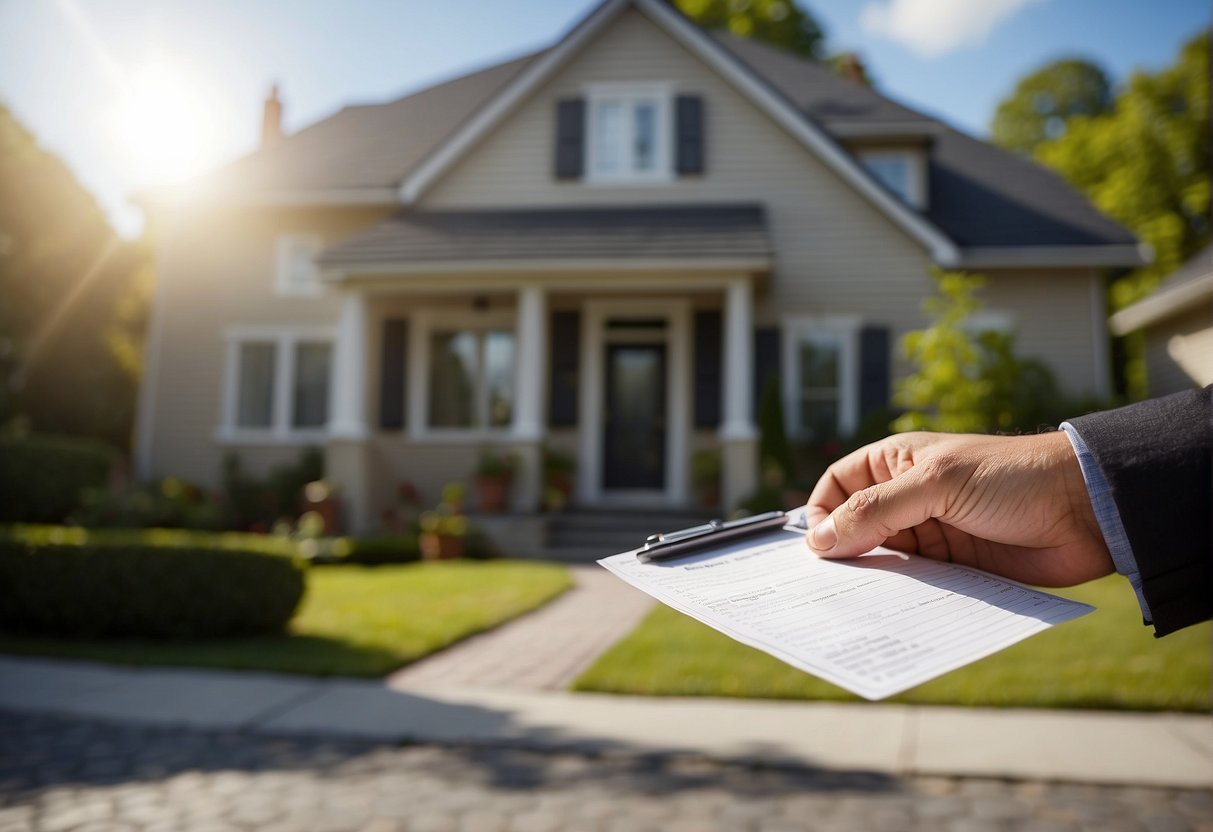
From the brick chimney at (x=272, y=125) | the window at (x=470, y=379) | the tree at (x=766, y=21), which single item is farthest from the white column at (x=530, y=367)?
the tree at (x=766, y=21)

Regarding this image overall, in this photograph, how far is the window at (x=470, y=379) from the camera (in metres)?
12.0

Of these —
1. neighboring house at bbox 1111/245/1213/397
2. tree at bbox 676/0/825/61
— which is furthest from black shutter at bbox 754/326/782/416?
tree at bbox 676/0/825/61

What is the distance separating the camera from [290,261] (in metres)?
13.0

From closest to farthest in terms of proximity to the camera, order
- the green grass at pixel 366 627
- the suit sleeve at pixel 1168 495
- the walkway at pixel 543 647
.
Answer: the suit sleeve at pixel 1168 495 → the walkway at pixel 543 647 → the green grass at pixel 366 627

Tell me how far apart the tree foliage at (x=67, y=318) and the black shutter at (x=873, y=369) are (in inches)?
431

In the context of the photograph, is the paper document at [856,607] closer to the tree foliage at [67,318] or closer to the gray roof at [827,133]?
the gray roof at [827,133]

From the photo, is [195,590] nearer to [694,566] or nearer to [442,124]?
[694,566]

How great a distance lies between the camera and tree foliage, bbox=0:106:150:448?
13.8 metres

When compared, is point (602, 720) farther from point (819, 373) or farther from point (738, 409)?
point (819, 373)

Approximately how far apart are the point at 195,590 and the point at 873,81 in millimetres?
18390

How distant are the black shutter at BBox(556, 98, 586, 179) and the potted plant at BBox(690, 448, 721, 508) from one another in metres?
4.25

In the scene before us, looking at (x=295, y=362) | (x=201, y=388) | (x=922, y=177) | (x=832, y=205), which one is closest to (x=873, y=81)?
(x=922, y=177)

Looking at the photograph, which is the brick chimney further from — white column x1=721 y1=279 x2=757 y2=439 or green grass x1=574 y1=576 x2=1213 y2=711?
green grass x1=574 y1=576 x2=1213 y2=711

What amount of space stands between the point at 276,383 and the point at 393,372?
209cm
